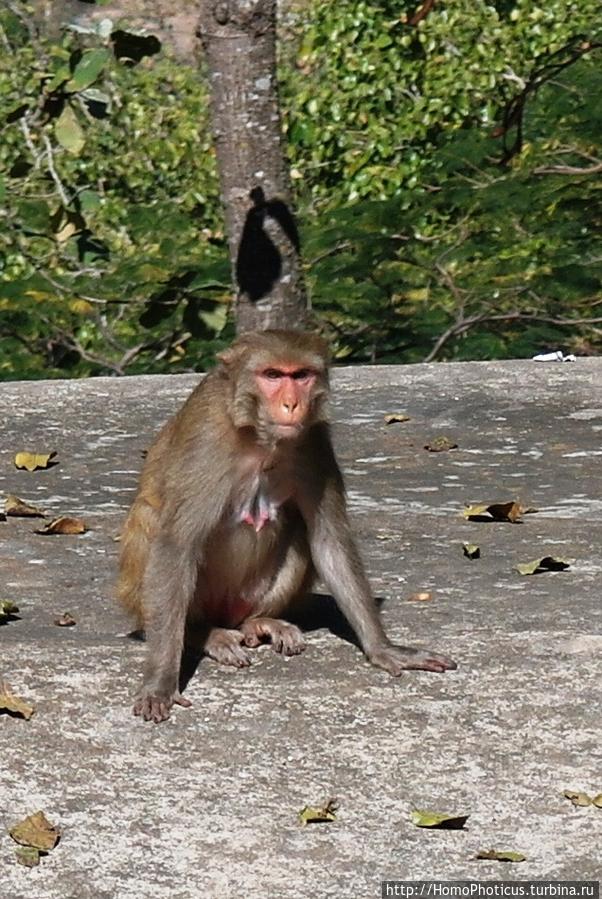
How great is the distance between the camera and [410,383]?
24.2ft

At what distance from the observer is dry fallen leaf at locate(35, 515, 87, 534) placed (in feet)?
18.0

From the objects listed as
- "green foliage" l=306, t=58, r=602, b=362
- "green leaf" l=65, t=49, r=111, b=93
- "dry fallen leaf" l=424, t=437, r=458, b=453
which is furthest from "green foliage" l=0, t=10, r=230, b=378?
"dry fallen leaf" l=424, t=437, r=458, b=453

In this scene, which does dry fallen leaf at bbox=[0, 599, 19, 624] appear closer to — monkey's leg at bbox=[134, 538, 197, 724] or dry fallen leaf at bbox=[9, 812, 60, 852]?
monkey's leg at bbox=[134, 538, 197, 724]

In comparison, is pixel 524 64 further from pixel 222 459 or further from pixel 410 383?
pixel 222 459

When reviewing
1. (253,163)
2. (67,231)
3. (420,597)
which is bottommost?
(420,597)

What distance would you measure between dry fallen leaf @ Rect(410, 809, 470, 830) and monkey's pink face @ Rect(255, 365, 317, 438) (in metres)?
1.01

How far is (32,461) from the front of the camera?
20.6 ft

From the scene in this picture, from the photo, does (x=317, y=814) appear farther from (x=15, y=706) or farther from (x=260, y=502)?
(x=260, y=502)

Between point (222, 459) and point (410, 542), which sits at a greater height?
point (222, 459)

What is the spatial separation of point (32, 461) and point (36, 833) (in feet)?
9.43

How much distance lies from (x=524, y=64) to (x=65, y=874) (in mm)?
9894

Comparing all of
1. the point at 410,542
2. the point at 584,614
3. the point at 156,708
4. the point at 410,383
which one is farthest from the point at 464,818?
the point at 410,383

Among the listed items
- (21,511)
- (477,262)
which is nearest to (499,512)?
(21,511)

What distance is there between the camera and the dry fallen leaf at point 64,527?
18.0 feet
